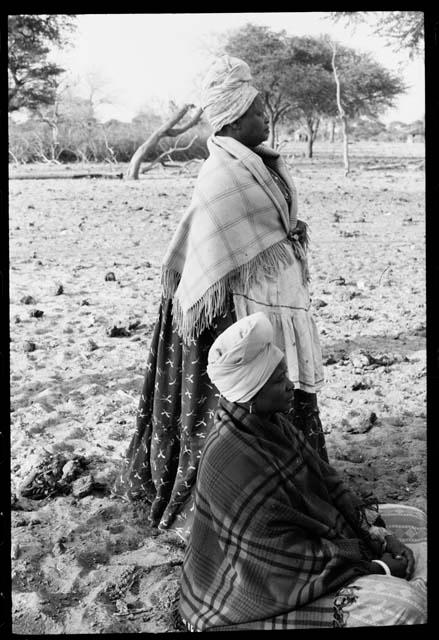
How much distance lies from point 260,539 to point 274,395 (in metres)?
0.44

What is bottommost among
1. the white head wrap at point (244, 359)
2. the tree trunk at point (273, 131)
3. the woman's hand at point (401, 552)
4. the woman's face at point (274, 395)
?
the woman's hand at point (401, 552)

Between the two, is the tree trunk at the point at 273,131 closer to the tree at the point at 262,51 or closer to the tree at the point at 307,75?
the tree at the point at 307,75

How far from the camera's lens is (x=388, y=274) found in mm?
7645

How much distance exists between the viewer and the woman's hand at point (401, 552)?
262cm

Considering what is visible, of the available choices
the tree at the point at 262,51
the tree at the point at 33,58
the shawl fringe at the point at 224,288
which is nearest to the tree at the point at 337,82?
the tree at the point at 262,51

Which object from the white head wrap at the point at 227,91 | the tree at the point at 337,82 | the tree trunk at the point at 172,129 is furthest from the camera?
the tree at the point at 337,82

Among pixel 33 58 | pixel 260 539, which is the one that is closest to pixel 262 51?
pixel 33 58

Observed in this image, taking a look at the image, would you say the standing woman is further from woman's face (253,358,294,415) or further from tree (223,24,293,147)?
tree (223,24,293,147)

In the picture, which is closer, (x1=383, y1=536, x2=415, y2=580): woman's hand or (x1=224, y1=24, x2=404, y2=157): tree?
(x1=383, y1=536, x2=415, y2=580): woman's hand

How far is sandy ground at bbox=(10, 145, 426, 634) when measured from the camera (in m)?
3.11

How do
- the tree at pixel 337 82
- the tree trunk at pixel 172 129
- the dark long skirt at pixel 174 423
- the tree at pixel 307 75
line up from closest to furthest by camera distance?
the dark long skirt at pixel 174 423, the tree trunk at pixel 172 129, the tree at pixel 307 75, the tree at pixel 337 82

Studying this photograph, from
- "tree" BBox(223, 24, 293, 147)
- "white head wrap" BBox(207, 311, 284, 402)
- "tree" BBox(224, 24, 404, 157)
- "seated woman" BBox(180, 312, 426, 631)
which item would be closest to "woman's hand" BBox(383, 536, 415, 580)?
"seated woman" BBox(180, 312, 426, 631)

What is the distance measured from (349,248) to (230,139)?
5767mm

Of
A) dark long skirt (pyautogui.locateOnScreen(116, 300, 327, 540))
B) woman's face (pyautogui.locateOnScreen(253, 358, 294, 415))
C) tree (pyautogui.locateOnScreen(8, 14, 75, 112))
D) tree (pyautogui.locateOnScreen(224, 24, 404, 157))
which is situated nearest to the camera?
Result: woman's face (pyautogui.locateOnScreen(253, 358, 294, 415))
